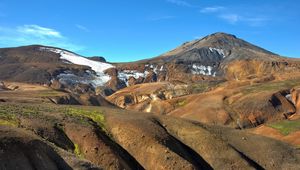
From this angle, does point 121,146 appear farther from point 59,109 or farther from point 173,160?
point 59,109

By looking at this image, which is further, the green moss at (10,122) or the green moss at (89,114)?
the green moss at (89,114)

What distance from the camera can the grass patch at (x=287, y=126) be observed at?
95125 millimetres

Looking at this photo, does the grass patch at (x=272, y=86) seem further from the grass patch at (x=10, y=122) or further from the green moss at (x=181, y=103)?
the grass patch at (x=10, y=122)

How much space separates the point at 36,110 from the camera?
55.5m

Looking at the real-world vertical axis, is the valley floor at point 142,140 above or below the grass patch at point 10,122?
below

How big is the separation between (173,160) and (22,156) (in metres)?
22.5

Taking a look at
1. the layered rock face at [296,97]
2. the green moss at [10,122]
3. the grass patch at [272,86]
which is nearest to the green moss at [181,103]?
the grass patch at [272,86]

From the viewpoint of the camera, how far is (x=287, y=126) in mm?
98812

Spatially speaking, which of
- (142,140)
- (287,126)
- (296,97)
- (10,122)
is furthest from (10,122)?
(296,97)

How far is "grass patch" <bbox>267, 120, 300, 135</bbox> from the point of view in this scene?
312 ft

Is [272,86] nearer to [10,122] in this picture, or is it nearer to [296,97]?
[296,97]

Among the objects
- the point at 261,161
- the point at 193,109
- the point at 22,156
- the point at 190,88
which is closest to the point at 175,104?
the point at 193,109

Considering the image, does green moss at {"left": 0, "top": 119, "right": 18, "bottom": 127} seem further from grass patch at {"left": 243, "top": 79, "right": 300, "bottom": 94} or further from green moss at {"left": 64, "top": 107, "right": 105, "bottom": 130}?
grass patch at {"left": 243, "top": 79, "right": 300, "bottom": 94}

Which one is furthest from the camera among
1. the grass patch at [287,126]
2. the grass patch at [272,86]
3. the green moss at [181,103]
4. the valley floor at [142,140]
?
the grass patch at [272,86]
